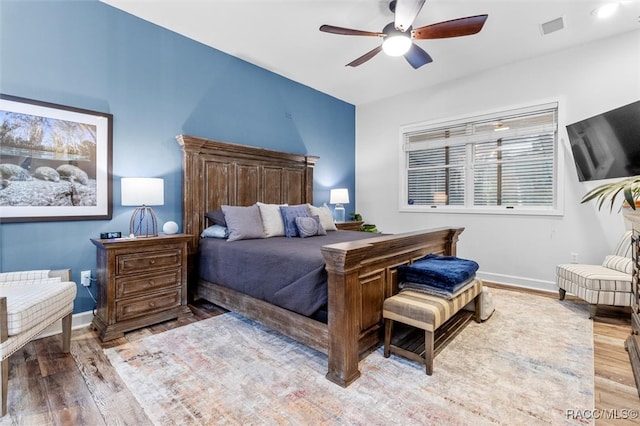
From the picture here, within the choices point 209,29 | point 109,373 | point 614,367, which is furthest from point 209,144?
point 614,367

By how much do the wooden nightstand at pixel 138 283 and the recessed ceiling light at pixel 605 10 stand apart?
4.55 meters

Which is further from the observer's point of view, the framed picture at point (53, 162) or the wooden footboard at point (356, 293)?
the framed picture at point (53, 162)

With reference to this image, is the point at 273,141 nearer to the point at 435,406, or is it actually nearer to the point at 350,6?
the point at 350,6

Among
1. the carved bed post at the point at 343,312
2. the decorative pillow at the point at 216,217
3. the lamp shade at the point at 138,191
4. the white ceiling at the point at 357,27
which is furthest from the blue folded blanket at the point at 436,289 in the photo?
the white ceiling at the point at 357,27

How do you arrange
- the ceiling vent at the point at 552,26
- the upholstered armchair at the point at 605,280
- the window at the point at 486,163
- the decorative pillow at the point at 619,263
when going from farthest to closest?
1. the window at the point at 486,163
2. the ceiling vent at the point at 552,26
3. the decorative pillow at the point at 619,263
4. the upholstered armchair at the point at 605,280

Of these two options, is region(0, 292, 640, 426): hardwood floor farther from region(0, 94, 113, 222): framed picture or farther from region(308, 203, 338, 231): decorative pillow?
region(308, 203, 338, 231): decorative pillow

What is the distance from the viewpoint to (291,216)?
3.54 meters

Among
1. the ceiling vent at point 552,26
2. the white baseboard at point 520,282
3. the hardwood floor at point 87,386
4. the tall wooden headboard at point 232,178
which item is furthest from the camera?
the white baseboard at point 520,282

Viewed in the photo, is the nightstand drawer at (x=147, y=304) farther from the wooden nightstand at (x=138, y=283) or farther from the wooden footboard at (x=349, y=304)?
the wooden footboard at (x=349, y=304)

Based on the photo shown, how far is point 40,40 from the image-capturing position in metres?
2.55

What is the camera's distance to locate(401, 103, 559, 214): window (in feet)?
13.0

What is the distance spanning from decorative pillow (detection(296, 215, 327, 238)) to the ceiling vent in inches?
127

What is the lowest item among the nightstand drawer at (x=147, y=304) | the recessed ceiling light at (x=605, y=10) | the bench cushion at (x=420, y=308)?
the nightstand drawer at (x=147, y=304)

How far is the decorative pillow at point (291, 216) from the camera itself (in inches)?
136
